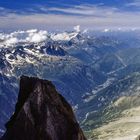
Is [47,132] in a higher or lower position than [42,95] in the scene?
lower

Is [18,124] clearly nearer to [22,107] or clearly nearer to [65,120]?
[22,107]

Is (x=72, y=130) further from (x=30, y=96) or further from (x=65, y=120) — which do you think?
(x=30, y=96)

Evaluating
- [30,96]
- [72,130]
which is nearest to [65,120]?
[72,130]

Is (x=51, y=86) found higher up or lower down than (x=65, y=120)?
higher up

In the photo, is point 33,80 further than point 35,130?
Yes

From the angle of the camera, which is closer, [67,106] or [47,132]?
[47,132]

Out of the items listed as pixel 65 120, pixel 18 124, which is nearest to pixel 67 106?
pixel 65 120
